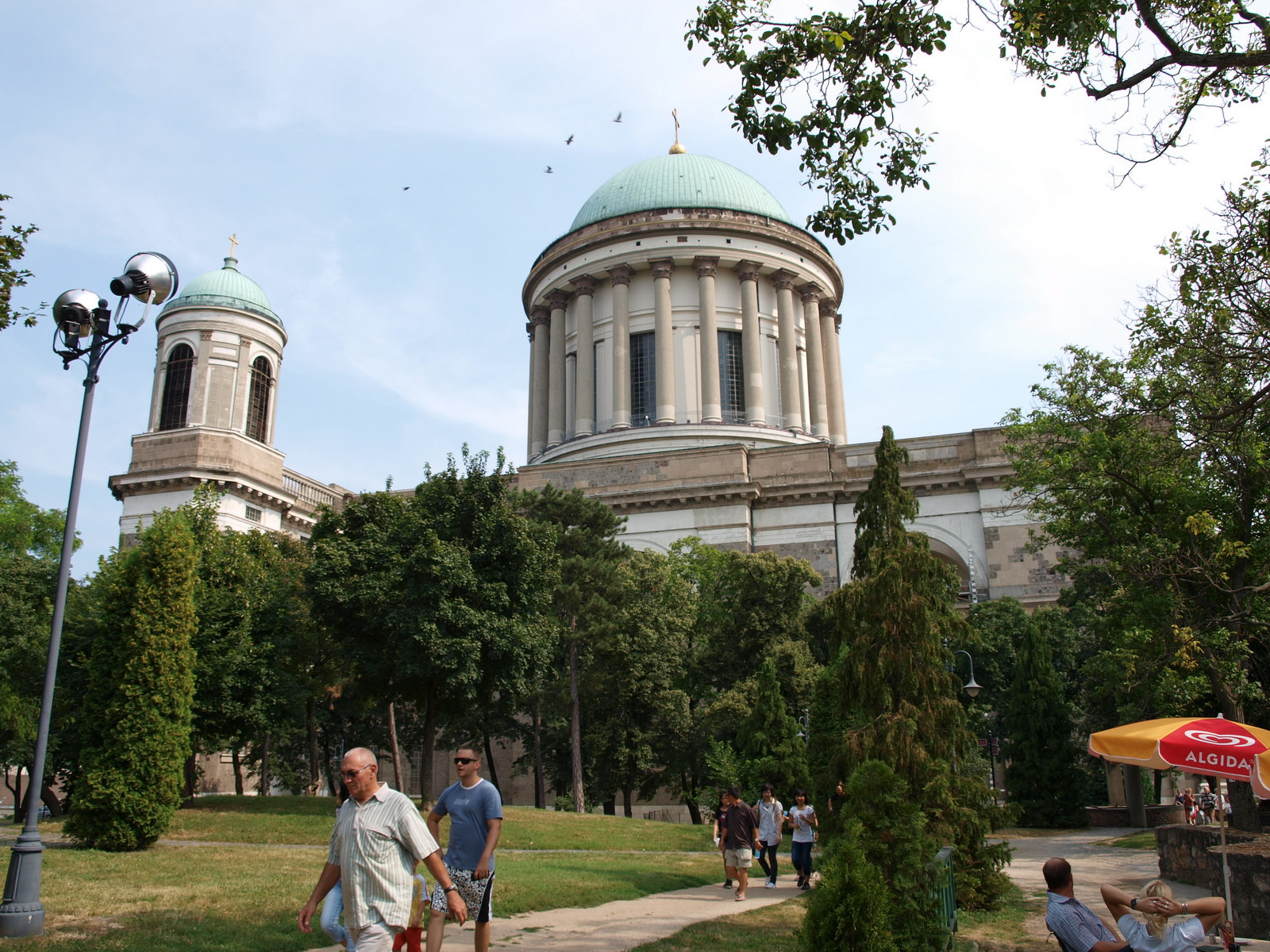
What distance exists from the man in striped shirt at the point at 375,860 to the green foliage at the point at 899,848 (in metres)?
3.51

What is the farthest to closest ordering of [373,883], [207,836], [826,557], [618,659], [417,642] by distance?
[826,557], [618,659], [417,642], [207,836], [373,883]

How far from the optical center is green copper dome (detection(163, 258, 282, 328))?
4306cm

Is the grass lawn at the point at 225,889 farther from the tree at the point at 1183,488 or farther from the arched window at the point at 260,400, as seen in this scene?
the arched window at the point at 260,400

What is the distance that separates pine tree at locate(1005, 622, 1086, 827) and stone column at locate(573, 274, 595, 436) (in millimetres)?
23915

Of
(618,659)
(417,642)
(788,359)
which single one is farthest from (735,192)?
(417,642)

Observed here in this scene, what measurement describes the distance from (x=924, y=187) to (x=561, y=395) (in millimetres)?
40703

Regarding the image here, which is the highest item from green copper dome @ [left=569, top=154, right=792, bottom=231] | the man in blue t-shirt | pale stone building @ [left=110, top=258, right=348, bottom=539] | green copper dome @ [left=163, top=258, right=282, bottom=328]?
green copper dome @ [left=569, top=154, right=792, bottom=231]

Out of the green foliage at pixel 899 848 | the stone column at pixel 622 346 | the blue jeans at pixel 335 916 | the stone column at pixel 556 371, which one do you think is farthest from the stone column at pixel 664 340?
the blue jeans at pixel 335 916

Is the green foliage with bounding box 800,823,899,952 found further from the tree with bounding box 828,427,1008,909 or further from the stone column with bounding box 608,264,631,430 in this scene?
the stone column with bounding box 608,264,631,430

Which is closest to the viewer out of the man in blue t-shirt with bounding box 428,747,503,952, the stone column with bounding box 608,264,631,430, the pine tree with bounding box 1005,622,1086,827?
the man in blue t-shirt with bounding box 428,747,503,952

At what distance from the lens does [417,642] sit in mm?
21188

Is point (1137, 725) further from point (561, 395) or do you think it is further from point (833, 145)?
point (561, 395)

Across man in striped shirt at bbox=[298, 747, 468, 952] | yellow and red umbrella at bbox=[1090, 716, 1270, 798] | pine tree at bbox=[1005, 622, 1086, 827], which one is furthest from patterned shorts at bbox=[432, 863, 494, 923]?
pine tree at bbox=[1005, 622, 1086, 827]

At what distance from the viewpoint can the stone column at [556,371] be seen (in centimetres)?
5119
